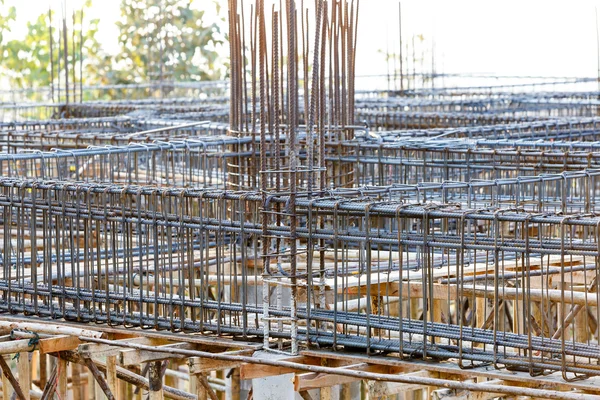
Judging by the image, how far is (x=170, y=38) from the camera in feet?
145

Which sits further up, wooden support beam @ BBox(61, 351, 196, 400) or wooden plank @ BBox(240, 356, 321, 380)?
wooden plank @ BBox(240, 356, 321, 380)

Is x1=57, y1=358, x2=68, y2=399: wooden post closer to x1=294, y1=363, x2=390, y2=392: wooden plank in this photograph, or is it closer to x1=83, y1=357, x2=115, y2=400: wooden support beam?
x1=83, y1=357, x2=115, y2=400: wooden support beam

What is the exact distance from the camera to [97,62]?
150 feet

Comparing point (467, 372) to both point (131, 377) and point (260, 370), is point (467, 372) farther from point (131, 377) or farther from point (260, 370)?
point (131, 377)

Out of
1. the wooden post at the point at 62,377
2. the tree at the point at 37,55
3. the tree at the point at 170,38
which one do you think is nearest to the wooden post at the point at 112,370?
the wooden post at the point at 62,377

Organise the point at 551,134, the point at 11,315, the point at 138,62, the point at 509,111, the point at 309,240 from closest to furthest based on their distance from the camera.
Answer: the point at 309,240
the point at 11,315
the point at 551,134
the point at 509,111
the point at 138,62

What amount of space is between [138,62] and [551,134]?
2760 centimetres

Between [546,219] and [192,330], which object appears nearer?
[546,219]

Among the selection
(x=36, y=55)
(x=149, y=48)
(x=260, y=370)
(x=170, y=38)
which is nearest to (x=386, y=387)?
(x=260, y=370)

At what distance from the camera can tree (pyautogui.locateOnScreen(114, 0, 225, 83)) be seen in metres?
44.0

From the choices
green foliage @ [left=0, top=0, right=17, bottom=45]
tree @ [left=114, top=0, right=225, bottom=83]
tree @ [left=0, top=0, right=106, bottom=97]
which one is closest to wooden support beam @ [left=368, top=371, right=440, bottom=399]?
tree @ [left=114, top=0, right=225, bottom=83]

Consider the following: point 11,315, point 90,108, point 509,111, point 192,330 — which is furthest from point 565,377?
point 90,108

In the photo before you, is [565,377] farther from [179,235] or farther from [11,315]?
[11,315]

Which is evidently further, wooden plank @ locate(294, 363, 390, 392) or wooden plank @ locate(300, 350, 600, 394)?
wooden plank @ locate(294, 363, 390, 392)
